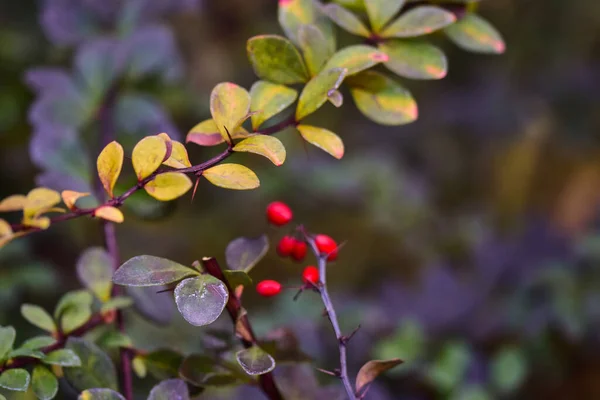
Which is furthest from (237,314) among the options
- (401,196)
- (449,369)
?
(401,196)

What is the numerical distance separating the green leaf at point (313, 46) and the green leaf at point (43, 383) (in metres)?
0.31

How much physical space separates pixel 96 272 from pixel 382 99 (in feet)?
0.97

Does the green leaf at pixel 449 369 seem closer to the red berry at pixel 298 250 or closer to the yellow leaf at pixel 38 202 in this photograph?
the red berry at pixel 298 250

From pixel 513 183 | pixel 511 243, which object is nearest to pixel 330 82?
pixel 511 243

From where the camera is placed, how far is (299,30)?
1.65 ft

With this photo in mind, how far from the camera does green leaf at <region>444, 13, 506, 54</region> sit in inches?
22.7

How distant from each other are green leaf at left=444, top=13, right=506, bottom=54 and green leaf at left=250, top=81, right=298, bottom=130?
195 mm

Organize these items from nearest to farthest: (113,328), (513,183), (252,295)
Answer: (113,328)
(252,295)
(513,183)

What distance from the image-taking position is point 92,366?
18.8 inches

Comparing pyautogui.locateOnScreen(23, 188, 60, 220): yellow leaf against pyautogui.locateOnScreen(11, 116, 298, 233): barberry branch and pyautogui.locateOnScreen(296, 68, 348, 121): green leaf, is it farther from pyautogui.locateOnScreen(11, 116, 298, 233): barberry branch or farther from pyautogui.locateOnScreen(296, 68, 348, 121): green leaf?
pyautogui.locateOnScreen(296, 68, 348, 121): green leaf

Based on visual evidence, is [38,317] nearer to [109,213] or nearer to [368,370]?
[109,213]

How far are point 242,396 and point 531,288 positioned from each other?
1.98 ft

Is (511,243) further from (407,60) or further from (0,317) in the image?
(0,317)

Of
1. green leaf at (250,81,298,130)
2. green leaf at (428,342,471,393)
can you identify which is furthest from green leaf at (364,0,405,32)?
green leaf at (428,342,471,393)
